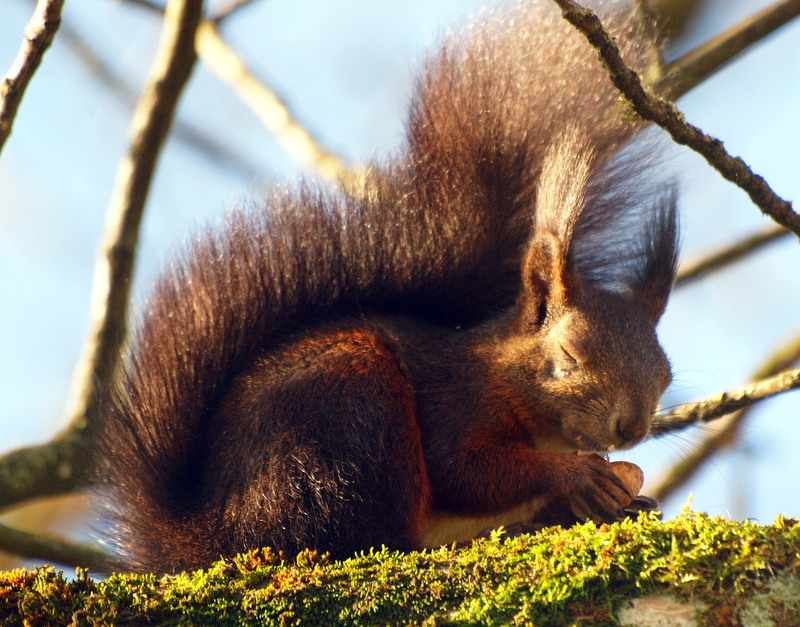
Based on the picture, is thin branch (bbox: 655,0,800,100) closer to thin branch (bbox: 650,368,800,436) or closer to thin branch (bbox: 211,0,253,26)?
thin branch (bbox: 650,368,800,436)

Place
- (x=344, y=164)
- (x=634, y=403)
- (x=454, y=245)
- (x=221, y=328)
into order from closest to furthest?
(x=221, y=328), (x=634, y=403), (x=454, y=245), (x=344, y=164)

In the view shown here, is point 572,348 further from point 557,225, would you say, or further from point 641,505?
point 641,505

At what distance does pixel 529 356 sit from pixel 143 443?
4.32 feet

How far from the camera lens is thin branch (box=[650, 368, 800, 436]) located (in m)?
2.71

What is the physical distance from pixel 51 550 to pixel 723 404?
2.32 m

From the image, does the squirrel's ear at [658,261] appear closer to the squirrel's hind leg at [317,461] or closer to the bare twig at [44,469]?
the squirrel's hind leg at [317,461]

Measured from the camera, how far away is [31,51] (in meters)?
2.20

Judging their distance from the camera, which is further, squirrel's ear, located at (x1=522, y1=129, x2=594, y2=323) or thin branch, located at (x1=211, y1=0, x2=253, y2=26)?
thin branch, located at (x1=211, y1=0, x2=253, y2=26)

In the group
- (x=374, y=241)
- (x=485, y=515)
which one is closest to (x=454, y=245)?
(x=374, y=241)

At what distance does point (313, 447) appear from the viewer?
7.73ft

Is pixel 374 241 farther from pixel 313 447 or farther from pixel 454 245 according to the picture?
pixel 313 447

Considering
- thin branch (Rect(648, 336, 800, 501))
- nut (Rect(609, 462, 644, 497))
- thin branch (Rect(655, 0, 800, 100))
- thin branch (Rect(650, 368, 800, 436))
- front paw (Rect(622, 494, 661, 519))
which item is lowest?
front paw (Rect(622, 494, 661, 519))

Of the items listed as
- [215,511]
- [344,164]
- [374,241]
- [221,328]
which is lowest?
[215,511]

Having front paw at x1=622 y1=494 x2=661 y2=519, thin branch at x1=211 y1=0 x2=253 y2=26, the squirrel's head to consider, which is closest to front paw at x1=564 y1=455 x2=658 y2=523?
front paw at x1=622 y1=494 x2=661 y2=519
